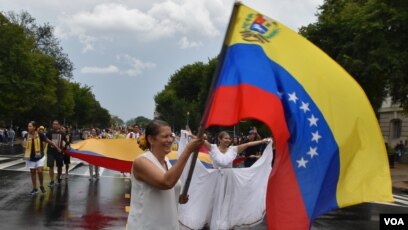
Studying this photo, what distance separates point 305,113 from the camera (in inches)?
183

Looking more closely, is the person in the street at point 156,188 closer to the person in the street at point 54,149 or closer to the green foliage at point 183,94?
the person in the street at point 54,149

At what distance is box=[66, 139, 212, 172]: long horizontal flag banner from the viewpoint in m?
13.5

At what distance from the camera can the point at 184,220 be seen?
9.05 meters

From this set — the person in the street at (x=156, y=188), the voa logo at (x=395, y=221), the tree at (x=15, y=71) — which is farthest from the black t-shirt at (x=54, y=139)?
the tree at (x=15, y=71)

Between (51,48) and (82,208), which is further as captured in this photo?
(51,48)

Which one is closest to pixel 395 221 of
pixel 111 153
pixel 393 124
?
pixel 111 153

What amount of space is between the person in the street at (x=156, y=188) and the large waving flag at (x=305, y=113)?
0.66 m

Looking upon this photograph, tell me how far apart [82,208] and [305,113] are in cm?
800

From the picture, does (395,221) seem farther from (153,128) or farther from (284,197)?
(153,128)

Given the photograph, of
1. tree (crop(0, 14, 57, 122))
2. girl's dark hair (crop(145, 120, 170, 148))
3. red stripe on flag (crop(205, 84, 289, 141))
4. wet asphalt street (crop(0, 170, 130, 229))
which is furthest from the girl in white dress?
tree (crop(0, 14, 57, 122))

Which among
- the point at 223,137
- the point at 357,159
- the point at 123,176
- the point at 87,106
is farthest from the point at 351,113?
the point at 87,106

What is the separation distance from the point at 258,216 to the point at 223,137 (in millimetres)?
1435

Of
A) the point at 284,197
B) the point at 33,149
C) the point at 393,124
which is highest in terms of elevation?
the point at 393,124

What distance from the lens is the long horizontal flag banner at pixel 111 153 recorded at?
13.5 metres
